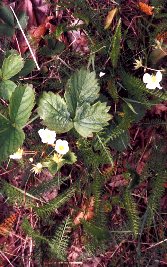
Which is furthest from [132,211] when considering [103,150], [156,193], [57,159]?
[57,159]

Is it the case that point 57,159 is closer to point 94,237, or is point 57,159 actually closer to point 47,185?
point 47,185

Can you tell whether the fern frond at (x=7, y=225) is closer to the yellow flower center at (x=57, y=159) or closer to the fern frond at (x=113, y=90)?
the yellow flower center at (x=57, y=159)

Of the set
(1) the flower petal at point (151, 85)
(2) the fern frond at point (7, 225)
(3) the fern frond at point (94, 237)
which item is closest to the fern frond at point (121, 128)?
(1) the flower petal at point (151, 85)

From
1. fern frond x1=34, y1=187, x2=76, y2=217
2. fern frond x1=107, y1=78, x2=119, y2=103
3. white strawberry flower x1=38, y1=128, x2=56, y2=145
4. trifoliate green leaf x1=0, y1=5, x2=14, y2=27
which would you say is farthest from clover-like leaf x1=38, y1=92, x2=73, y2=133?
trifoliate green leaf x1=0, y1=5, x2=14, y2=27

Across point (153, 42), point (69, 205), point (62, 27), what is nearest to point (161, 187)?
point (69, 205)

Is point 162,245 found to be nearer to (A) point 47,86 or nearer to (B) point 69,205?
(B) point 69,205
